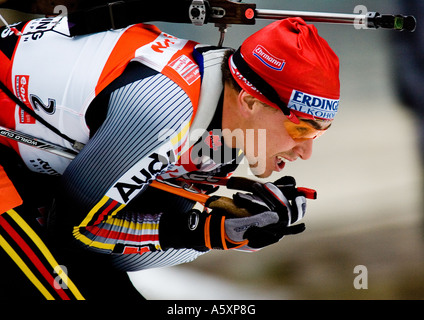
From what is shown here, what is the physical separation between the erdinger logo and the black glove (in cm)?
33

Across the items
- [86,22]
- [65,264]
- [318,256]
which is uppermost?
[86,22]

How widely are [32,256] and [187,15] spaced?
682 mm

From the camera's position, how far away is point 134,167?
125 cm

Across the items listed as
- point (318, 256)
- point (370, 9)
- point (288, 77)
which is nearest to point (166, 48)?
point (288, 77)

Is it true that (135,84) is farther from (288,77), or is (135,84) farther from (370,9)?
(370,9)

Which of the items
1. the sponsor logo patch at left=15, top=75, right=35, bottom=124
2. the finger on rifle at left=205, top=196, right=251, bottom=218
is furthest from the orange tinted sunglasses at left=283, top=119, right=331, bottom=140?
the sponsor logo patch at left=15, top=75, right=35, bottom=124

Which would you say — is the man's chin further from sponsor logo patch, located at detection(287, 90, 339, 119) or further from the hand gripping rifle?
the hand gripping rifle

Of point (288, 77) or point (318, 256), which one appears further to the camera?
point (318, 256)

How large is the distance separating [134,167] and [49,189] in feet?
1.11

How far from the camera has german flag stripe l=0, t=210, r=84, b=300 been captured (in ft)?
4.57

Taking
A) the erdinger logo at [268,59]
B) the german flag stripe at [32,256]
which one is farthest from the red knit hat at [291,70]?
the german flag stripe at [32,256]

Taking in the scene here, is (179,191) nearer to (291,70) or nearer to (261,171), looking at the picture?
(261,171)

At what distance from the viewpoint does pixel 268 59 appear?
52.6 inches

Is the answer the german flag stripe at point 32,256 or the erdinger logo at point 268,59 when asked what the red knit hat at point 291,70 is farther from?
the german flag stripe at point 32,256
